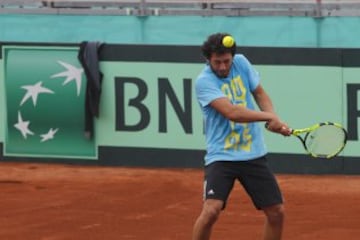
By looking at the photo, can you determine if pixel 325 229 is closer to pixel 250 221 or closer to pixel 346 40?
pixel 250 221

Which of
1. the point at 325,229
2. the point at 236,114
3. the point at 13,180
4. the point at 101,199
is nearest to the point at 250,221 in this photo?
the point at 325,229

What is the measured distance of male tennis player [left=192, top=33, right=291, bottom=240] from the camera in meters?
7.45

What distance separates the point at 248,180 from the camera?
24.9 ft

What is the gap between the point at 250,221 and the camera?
33.3 feet

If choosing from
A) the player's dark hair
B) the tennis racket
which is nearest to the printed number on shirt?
the player's dark hair

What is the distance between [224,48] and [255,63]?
224 inches

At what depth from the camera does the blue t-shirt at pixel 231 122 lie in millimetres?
7469

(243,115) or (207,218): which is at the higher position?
(243,115)

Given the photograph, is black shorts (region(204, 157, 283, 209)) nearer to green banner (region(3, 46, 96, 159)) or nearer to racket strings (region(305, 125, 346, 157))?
racket strings (region(305, 125, 346, 157))

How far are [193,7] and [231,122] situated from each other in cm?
845

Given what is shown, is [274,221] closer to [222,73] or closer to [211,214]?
[211,214]

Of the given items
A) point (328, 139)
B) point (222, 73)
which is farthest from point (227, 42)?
point (328, 139)

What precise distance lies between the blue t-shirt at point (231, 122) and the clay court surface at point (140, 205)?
199cm

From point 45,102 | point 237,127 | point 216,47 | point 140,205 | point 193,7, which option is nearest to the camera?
point 216,47
